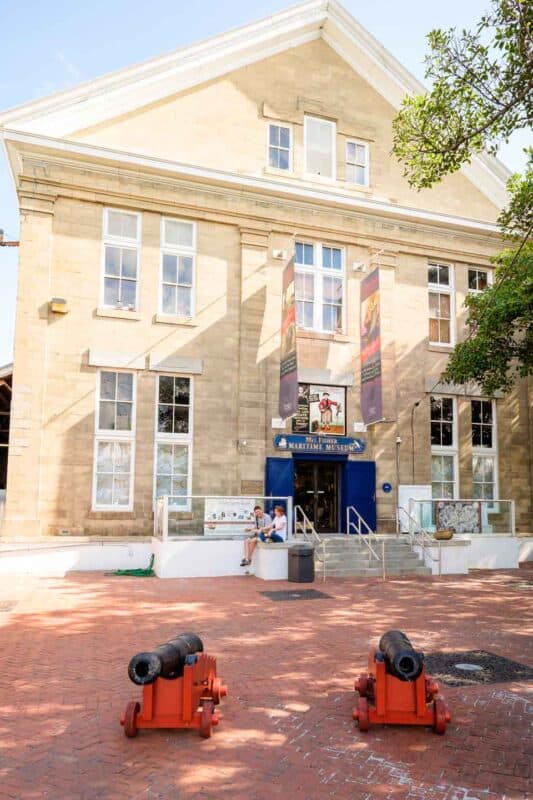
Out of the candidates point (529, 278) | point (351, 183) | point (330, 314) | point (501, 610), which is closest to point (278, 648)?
point (501, 610)

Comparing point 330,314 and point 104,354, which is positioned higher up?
point 330,314

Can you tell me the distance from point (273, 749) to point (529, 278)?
→ 13716mm

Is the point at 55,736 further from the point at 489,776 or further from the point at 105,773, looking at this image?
the point at 489,776

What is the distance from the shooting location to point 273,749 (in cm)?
533

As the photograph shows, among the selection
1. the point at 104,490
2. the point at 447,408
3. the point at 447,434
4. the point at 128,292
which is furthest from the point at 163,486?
the point at 447,408

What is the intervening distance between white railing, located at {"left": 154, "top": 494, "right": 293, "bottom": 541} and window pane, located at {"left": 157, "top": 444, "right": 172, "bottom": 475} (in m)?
1.67

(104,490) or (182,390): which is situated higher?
(182,390)

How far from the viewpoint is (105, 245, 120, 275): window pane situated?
17.5 meters

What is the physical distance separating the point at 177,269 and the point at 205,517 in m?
7.18

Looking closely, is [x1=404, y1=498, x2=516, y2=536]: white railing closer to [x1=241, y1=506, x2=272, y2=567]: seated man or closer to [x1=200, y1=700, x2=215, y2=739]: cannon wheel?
[x1=241, y1=506, x2=272, y2=567]: seated man

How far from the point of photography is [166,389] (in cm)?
1770

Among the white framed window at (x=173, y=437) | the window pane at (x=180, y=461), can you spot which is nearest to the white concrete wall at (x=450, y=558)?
the white framed window at (x=173, y=437)

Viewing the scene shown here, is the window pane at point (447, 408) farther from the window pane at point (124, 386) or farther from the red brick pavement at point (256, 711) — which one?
the window pane at point (124, 386)

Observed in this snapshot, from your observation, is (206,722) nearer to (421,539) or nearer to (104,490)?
(104,490)
